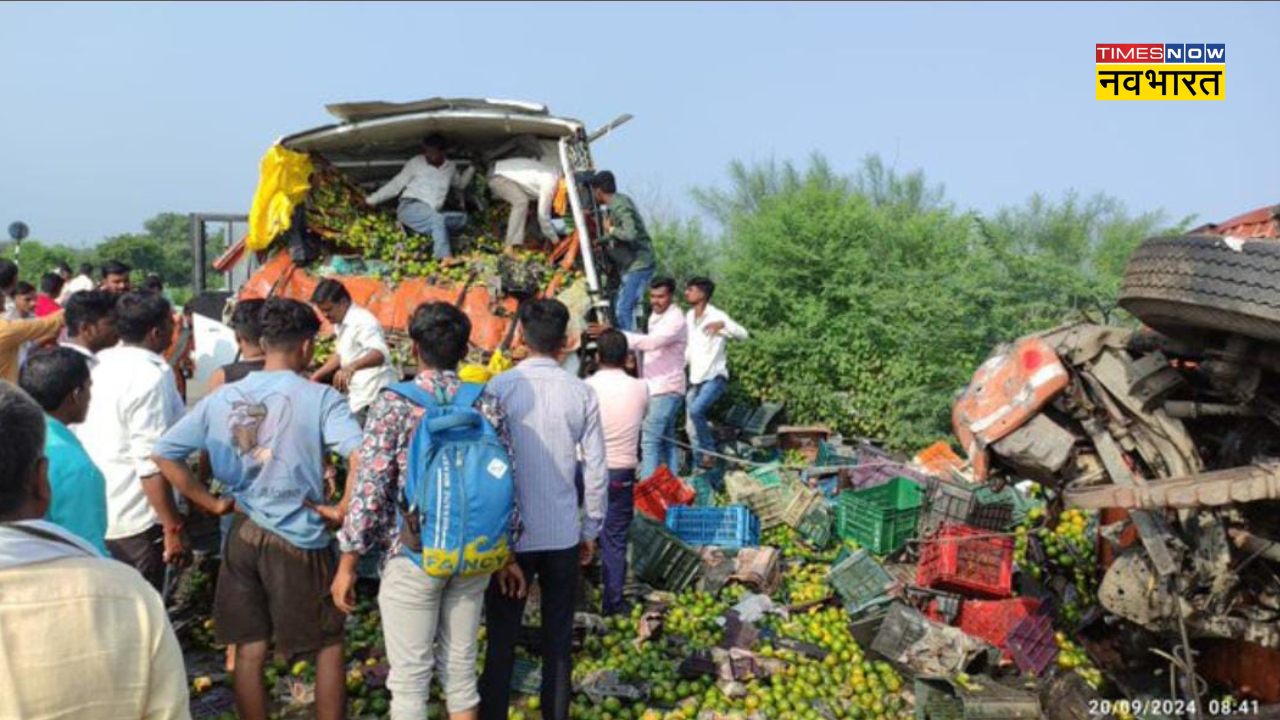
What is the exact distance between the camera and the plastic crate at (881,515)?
24.4 feet

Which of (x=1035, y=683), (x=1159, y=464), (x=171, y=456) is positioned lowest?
(x=1035, y=683)

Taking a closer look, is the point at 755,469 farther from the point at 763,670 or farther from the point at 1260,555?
the point at 1260,555

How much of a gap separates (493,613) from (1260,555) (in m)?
3.68

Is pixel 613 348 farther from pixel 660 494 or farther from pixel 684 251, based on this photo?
pixel 684 251

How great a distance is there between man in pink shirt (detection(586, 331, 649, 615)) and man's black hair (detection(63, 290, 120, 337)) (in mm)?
2873

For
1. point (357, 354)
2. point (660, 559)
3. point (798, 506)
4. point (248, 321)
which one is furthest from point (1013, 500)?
point (248, 321)

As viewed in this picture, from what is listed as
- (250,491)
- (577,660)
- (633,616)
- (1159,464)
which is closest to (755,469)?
(633,616)

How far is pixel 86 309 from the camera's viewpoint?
16.4ft

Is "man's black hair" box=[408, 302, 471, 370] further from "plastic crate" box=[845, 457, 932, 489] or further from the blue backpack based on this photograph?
"plastic crate" box=[845, 457, 932, 489]

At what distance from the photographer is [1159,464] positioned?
4.56 metres

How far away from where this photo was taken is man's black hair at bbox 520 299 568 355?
175 inches

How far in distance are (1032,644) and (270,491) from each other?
184 inches
